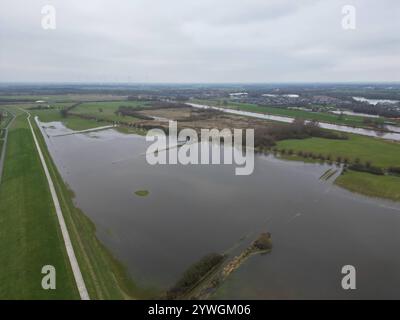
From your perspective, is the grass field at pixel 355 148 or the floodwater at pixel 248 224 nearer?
the floodwater at pixel 248 224

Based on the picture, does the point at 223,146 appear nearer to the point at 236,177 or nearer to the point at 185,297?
the point at 236,177

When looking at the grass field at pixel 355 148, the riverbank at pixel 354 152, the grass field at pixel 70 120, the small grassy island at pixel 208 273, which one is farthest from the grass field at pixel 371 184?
the grass field at pixel 70 120

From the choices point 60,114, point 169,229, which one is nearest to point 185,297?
point 169,229

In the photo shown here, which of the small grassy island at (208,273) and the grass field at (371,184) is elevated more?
the grass field at (371,184)

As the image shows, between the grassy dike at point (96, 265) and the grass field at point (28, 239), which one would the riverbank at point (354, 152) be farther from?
the grass field at point (28, 239)

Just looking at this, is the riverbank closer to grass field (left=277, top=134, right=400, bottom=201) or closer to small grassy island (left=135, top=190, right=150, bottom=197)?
grass field (left=277, top=134, right=400, bottom=201)

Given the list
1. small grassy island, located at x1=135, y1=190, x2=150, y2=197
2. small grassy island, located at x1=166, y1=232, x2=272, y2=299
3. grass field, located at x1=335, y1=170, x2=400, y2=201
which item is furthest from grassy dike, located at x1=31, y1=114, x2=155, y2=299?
grass field, located at x1=335, y1=170, x2=400, y2=201

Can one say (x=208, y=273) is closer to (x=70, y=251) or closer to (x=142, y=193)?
(x=70, y=251)

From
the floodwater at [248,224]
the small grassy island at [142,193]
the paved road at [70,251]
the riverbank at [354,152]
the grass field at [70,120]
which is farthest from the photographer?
the grass field at [70,120]
